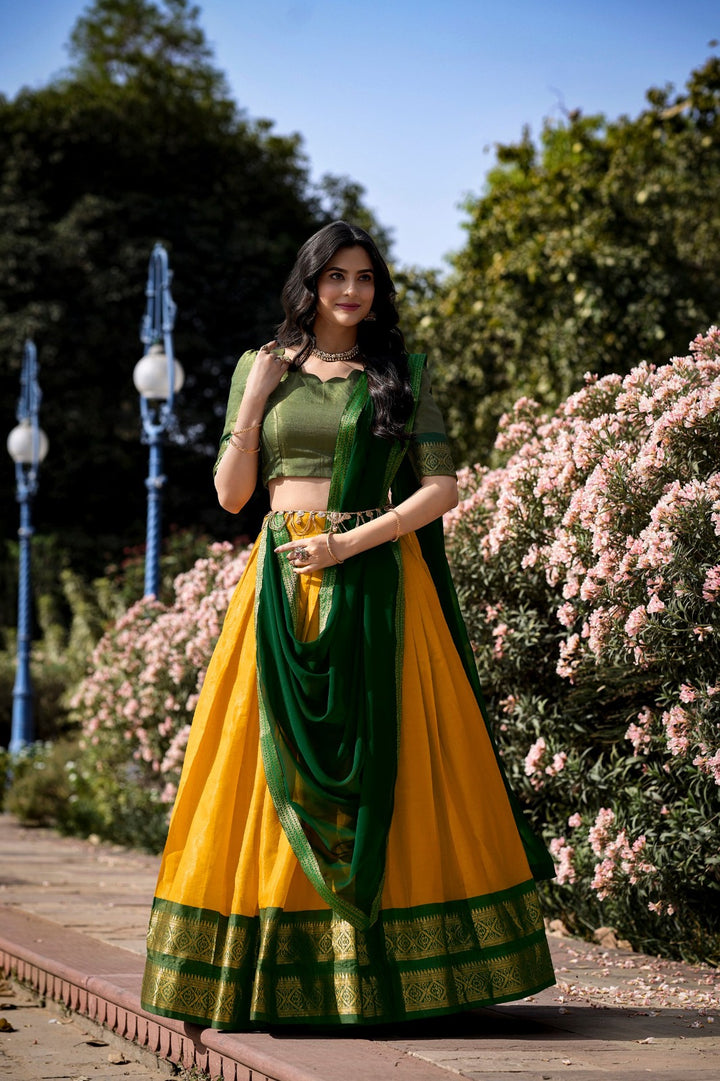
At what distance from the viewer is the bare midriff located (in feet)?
10.8

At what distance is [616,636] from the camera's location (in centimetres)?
417

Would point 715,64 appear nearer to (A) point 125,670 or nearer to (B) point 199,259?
(A) point 125,670

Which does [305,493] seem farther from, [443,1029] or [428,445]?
[443,1029]

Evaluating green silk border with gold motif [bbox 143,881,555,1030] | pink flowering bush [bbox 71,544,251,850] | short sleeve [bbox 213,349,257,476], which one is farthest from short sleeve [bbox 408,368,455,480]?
pink flowering bush [bbox 71,544,251,850]

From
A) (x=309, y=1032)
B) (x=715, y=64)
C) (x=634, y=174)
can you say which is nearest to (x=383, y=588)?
(x=309, y=1032)

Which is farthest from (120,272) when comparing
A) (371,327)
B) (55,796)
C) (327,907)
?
(327,907)

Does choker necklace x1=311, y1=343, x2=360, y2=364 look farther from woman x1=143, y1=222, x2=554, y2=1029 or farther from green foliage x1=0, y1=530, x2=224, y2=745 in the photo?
green foliage x1=0, y1=530, x2=224, y2=745

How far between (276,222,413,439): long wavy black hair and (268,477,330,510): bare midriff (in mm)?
205

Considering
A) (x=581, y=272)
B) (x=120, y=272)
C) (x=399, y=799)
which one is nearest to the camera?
(x=399, y=799)

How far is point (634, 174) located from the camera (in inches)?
501

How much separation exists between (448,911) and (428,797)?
0.27 metres

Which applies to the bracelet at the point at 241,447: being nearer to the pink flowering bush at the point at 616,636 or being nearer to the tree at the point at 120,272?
the pink flowering bush at the point at 616,636

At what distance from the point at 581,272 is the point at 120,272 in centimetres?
1272

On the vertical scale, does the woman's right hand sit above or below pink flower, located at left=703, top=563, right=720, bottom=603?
above
